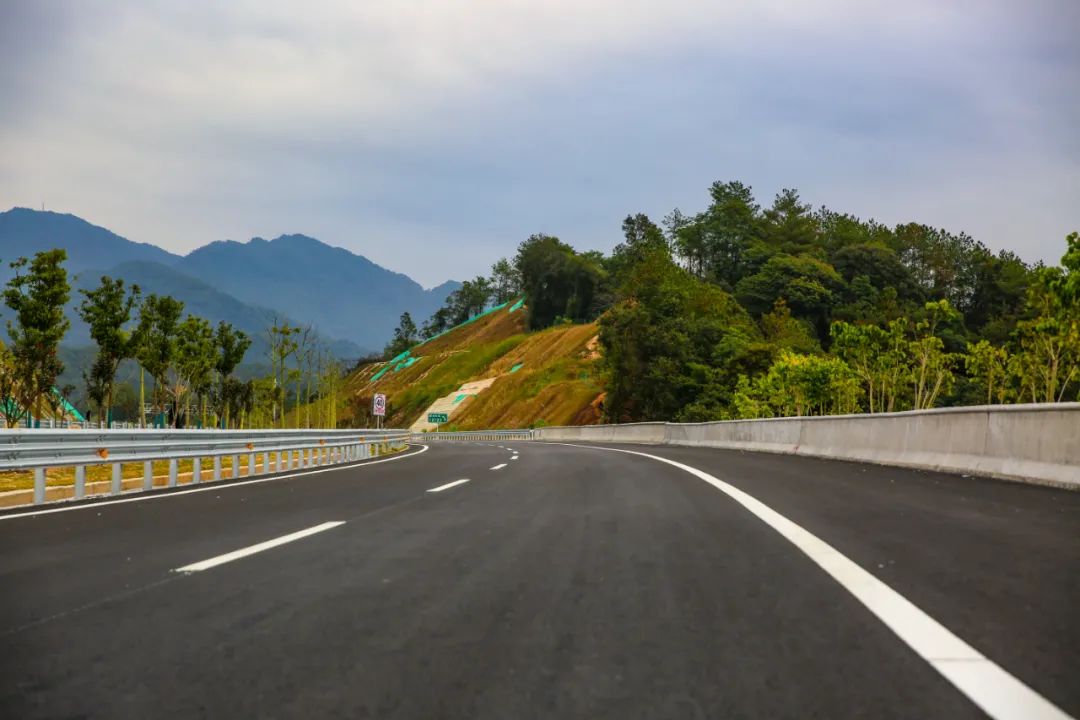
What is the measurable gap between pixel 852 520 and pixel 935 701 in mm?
5386

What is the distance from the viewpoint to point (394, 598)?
4988 mm

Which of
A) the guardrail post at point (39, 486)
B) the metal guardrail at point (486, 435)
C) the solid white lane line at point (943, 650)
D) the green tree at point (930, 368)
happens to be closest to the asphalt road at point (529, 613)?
the solid white lane line at point (943, 650)

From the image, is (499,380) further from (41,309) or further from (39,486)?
(39,486)

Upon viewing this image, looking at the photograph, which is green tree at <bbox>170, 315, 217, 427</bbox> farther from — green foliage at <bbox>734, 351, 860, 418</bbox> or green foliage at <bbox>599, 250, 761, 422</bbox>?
green foliage at <bbox>734, 351, 860, 418</bbox>

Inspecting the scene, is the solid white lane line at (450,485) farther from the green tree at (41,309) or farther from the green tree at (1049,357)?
the green tree at (1049,357)

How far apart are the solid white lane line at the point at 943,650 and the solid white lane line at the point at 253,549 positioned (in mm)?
3813

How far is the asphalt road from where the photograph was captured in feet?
10.6

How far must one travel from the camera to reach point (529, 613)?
15.0 feet

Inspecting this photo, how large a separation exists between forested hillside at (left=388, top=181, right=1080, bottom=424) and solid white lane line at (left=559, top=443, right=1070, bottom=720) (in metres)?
40.2

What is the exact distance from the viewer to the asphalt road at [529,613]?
325 centimetres

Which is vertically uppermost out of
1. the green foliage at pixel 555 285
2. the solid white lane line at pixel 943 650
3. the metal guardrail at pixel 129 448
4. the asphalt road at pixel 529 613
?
the green foliage at pixel 555 285

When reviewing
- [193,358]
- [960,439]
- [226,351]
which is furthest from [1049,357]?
[960,439]

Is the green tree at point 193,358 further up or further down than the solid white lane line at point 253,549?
further up

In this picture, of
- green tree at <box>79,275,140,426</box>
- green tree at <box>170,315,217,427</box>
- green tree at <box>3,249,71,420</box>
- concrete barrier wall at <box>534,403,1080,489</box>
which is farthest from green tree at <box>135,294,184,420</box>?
concrete barrier wall at <box>534,403,1080,489</box>
